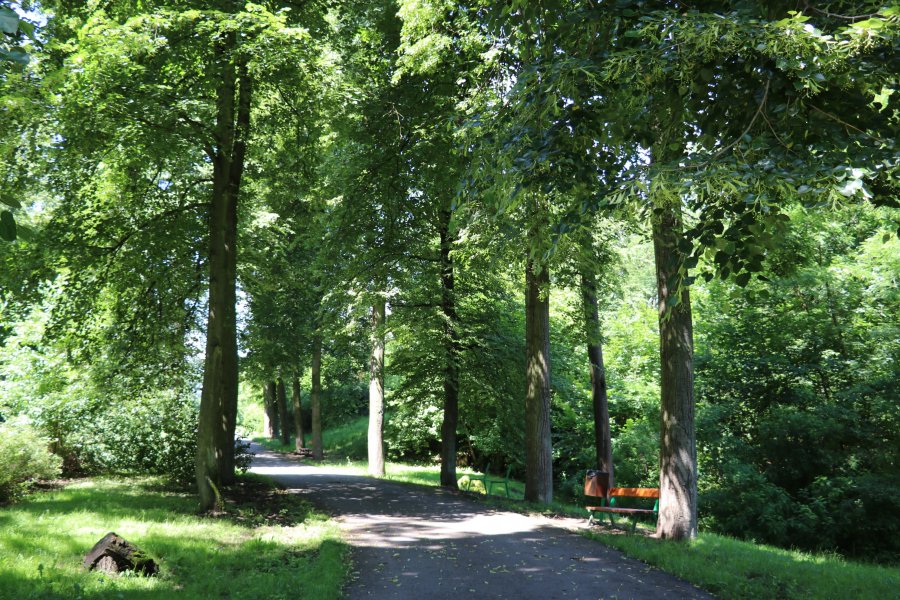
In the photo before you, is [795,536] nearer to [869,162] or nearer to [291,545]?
[291,545]

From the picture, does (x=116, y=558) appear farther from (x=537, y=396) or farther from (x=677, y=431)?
(x=537, y=396)

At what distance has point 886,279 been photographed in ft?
52.0

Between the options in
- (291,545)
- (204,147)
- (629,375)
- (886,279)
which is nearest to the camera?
(291,545)

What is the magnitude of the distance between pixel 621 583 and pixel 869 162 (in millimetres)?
5097

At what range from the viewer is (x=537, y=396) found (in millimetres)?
13578

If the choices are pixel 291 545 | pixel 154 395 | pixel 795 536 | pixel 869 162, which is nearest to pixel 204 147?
pixel 154 395

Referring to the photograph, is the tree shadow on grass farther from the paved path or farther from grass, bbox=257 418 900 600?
grass, bbox=257 418 900 600

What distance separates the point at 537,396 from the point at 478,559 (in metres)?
5.78

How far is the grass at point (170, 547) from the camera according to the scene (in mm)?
6082

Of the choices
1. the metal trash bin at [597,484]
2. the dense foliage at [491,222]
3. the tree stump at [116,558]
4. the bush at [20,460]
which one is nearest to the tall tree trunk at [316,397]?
the dense foliage at [491,222]

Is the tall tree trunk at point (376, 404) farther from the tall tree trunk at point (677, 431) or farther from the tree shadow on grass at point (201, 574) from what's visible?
the tall tree trunk at point (677, 431)

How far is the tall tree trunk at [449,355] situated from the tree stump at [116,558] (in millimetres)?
9413

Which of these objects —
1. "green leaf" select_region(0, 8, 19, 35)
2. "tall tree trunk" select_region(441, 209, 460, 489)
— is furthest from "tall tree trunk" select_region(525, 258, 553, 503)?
"green leaf" select_region(0, 8, 19, 35)

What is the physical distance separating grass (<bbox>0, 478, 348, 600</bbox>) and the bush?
1.15 ft
